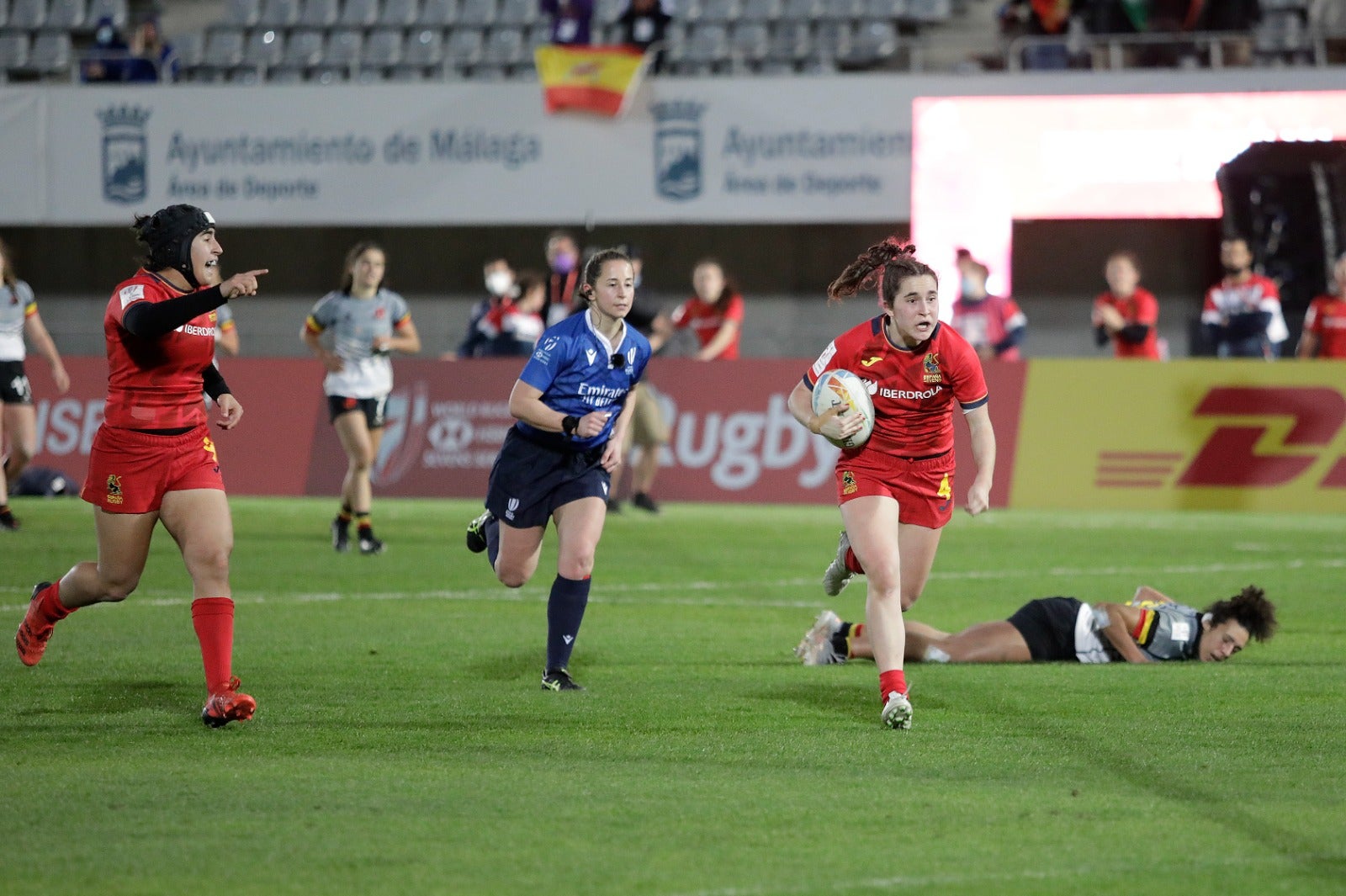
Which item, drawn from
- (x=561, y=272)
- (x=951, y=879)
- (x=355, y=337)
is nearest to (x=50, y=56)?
(x=561, y=272)

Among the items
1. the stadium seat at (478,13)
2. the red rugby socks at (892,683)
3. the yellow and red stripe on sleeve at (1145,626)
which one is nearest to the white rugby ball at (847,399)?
the red rugby socks at (892,683)

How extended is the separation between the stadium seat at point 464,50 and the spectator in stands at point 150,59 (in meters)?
4.22

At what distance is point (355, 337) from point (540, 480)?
230 inches

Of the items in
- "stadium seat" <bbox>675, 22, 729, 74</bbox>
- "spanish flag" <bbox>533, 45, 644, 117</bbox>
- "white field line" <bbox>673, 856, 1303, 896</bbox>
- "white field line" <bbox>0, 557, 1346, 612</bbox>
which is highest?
"stadium seat" <bbox>675, 22, 729, 74</bbox>

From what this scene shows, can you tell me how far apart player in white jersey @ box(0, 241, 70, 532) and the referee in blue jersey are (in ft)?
23.0

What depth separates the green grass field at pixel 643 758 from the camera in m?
4.69

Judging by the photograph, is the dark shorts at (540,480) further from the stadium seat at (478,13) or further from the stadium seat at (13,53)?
the stadium seat at (13,53)

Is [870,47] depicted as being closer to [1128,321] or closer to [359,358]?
[1128,321]

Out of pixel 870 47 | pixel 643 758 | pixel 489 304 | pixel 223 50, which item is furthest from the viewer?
pixel 223 50

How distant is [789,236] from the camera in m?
26.7

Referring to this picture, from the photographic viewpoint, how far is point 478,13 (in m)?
26.8

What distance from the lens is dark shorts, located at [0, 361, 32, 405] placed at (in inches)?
544

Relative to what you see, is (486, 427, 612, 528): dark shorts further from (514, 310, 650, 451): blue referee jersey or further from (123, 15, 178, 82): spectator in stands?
(123, 15, 178, 82): spectator in stands

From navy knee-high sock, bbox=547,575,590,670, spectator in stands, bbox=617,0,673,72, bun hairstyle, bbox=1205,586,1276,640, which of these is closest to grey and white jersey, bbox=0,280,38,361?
navy knee-high sock, bbox=547,575,590,670
